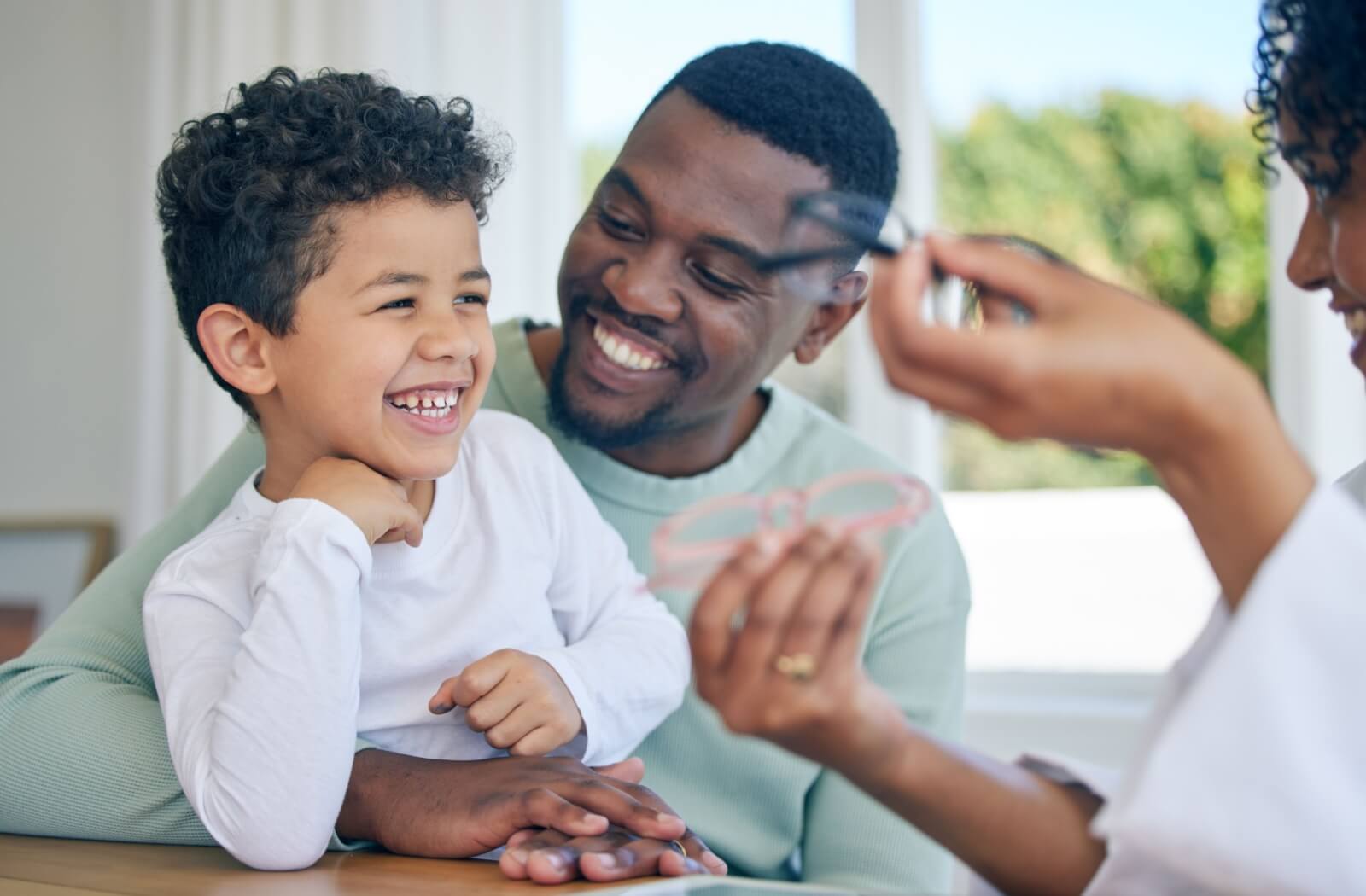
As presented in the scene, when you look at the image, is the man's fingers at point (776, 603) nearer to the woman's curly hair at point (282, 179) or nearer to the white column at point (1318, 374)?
the woman's curly hair at point (282, 179)

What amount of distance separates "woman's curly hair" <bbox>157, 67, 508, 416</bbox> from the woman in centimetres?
63

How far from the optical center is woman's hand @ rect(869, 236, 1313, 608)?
576 millimetres

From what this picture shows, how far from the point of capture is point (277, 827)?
0.89 m

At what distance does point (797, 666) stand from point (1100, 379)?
0.19 metres

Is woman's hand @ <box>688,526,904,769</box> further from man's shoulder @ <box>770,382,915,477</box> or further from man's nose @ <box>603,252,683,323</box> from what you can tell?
man's shoulder @ <box>770,382,915,477</box>

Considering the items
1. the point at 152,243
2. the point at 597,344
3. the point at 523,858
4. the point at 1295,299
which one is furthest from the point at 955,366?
the point at 152,243

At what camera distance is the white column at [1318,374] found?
2.06 meters

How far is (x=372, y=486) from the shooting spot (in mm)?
1025

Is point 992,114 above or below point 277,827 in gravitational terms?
above

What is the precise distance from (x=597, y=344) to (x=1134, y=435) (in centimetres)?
84

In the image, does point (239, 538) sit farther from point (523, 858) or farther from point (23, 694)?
point (523, 858)

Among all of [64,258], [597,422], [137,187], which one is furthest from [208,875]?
[64,258]

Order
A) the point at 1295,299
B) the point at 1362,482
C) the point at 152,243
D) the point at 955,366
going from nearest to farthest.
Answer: the point at 955,366 < the point at 1362,482 < the point at 1295,299 < the point at 152,243

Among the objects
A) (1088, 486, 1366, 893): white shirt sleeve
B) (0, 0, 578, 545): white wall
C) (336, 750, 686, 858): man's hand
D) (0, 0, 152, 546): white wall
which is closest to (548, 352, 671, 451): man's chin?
(336, 750, 686, 858): man's hand
